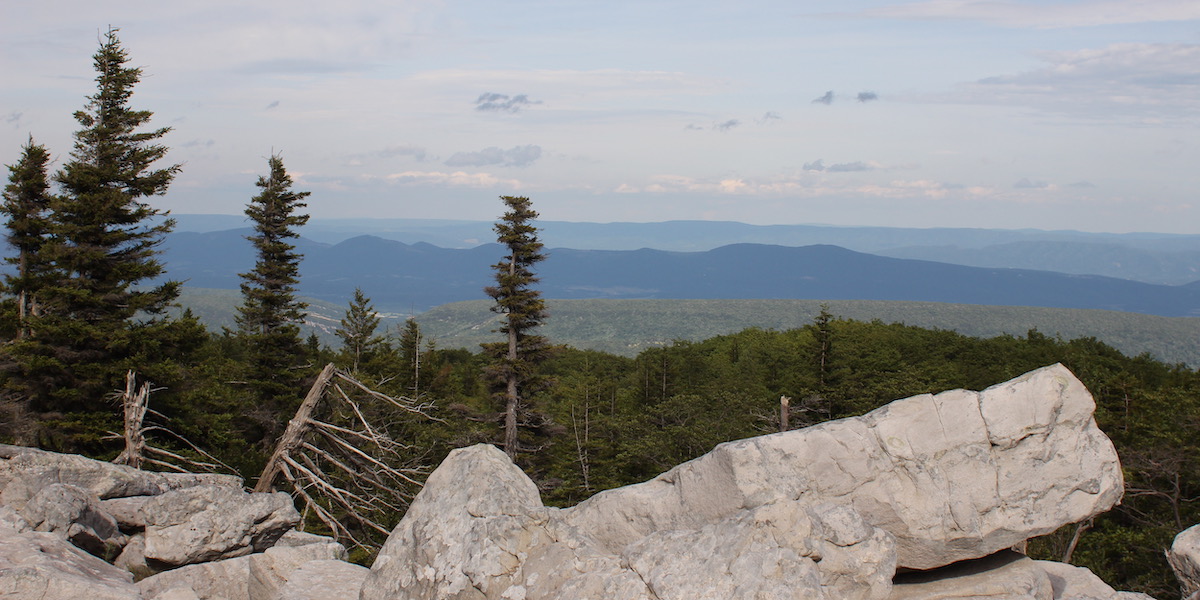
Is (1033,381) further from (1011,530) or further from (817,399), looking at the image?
(817,399)

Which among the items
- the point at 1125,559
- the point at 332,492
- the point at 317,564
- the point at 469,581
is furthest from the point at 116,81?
the point at 1125,559

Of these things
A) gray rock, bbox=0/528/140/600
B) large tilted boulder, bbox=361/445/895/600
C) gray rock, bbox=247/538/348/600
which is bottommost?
gray rock, bbox=247/538/348/600

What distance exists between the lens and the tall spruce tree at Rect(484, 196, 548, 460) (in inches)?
1538

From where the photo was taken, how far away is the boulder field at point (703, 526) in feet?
25.0

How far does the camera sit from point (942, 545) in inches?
387

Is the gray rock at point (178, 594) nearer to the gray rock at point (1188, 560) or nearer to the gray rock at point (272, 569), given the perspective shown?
the gray rock at point (272, 569)

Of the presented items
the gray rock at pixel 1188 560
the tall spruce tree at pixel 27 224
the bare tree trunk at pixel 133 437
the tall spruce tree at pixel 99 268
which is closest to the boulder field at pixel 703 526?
the gray rock at pixel 1188 560

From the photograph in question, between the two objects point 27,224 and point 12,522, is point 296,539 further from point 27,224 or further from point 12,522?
point 27,224

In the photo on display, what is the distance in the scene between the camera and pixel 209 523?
36.7 feet

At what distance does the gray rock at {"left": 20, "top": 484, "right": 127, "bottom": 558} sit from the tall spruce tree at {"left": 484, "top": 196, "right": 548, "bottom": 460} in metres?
27.4

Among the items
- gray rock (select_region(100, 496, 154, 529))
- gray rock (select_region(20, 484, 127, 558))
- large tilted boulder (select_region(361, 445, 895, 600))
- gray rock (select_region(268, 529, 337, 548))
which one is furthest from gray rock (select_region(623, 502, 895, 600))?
gray rock (select_region(100, 496, 154, 529))

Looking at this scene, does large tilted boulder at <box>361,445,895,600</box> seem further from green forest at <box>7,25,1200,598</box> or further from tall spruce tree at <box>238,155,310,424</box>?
tall spruce tree at <box>238,155,310,424</box>

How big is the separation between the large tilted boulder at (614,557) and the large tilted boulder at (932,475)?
184cm

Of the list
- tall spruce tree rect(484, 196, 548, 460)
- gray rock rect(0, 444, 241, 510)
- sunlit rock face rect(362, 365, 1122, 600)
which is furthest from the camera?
tall spruce tree rect(484, 196, 548, 460)
